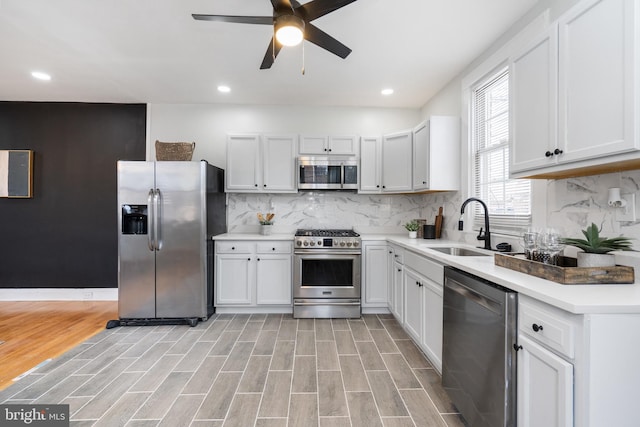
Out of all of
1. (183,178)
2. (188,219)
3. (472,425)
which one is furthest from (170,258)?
(472,425)

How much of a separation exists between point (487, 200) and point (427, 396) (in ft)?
5.76

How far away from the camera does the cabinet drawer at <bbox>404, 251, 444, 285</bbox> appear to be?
2197mm

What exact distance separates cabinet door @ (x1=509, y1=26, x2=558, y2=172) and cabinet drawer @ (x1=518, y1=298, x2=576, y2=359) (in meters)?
0.83

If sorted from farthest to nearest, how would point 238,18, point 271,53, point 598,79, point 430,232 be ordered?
point 430,232
point 271,53
point 238,18
point 598,79

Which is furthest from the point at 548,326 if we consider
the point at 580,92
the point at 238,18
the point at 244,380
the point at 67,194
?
the point at 67,194

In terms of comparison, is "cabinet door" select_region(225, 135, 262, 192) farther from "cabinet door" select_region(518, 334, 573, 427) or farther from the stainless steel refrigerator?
"cabinet door" select_region(518, 334, 573, 427)

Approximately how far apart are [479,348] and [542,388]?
36 centimetres

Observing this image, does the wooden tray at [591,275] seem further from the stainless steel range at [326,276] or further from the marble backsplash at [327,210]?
Result: the marble backsplash at [327,210]

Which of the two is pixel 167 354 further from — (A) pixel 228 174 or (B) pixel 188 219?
(A) pixel 228 174

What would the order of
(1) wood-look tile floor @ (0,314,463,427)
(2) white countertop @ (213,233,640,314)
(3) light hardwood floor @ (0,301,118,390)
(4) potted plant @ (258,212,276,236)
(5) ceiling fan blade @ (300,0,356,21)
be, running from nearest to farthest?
Answer: (2) white countertop @ (213,233,640,314), (5) ceiling fan blade @ (300,0,356,21), (1) wood-look tile floor @ (0,314,463,427), (3) light hardwood floor @ (0,301,118,390), (4) potted plant @ (258,212,276,236)

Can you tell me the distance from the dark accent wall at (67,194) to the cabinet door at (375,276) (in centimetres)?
338

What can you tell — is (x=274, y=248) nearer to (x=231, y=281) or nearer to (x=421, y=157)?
(x=231, y=281)

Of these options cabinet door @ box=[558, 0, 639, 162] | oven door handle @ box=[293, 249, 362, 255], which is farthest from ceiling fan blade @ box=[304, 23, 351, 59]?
oven door handle @ box=[293, 249, 362, 255]

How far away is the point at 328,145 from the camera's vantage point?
3.88 metres
